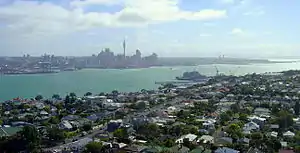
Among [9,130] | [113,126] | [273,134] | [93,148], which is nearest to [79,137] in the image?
[113,126]

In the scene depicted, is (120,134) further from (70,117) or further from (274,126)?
(274,126)

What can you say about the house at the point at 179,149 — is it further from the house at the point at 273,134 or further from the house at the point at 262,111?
the house at the point at 262,111

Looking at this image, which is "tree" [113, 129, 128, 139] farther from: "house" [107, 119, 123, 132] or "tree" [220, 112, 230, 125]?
"tree" [220, 112, 230, 125]

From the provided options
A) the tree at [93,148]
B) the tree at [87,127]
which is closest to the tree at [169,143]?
the tree at [93,148]

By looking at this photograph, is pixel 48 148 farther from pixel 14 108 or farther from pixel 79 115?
pixel 14 108

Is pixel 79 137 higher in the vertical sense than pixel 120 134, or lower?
lower

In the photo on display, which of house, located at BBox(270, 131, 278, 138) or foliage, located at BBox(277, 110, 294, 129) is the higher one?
foliage, located at BBox(277, 110, 294, 129)

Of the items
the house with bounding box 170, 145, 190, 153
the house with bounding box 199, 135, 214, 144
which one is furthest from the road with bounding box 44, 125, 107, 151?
the house with bounding box 199, 135, 214, 144

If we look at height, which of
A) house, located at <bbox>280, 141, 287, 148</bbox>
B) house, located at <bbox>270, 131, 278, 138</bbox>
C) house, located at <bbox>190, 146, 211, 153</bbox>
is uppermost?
house, located at <bbox>270, 131, 278, 138</bbox>
